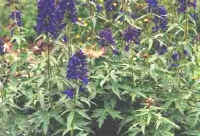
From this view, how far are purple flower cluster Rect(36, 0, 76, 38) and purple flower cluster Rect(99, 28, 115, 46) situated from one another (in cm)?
54

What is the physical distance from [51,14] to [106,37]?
79 cm

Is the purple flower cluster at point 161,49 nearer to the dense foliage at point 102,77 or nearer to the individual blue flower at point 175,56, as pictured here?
the dense foliage at point 102,77

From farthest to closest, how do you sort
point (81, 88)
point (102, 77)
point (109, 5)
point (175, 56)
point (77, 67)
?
point (109, 5), point (175, 56), point (102, 77), point (81, 88), point (77, 67)

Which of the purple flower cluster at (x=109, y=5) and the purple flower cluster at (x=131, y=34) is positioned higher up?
the purple flower cluster at (x=109, y=5)

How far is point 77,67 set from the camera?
19.2 feet

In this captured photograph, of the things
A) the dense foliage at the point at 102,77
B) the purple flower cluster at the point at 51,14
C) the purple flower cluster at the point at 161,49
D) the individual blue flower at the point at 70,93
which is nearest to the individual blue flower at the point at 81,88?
the dense foliage at the point at 102,77

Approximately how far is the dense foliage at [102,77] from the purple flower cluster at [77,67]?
10 millimetres

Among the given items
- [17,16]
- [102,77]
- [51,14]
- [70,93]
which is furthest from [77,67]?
[17,16]

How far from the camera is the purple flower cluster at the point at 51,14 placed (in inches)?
241

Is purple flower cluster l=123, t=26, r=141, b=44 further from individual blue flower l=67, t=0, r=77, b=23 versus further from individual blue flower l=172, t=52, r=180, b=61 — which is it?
individual blue flower l=67, t=0, r=77, b=23

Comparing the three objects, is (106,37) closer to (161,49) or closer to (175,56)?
(161,49)

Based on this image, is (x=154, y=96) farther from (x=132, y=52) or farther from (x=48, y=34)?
(x=48, y=34)

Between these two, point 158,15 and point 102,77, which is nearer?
point 102,77

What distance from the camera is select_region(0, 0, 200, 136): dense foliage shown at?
615 centimetres
